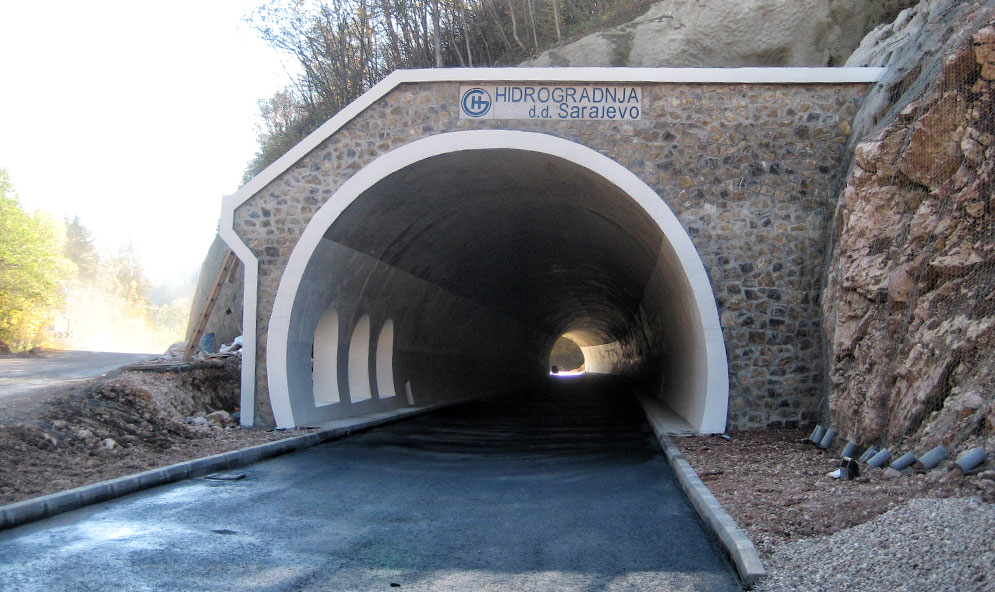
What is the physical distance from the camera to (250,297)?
1231 centimetres

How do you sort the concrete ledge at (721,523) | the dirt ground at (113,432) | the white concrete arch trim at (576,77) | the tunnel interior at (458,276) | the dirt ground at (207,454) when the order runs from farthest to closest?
the tunnel interior at (458,276), the white concrete arch trim at (576,77), the dirt ground at (113,432), the dirt ground at (207,454), the concrete ledge at (721,523)

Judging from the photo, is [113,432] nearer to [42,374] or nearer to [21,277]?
[42,374]

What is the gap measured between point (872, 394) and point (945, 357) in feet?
4.18

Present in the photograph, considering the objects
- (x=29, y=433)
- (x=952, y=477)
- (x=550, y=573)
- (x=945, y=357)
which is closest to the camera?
(x=550, y=573)

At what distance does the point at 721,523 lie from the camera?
5.81 meters

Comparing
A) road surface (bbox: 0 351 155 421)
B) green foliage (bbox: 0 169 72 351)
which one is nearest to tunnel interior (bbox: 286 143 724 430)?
road surface (bbox: 0 351 155 421)

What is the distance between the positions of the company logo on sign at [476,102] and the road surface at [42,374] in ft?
23.5

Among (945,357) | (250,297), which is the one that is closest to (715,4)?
(250,297)

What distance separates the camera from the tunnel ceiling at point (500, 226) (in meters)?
12.3

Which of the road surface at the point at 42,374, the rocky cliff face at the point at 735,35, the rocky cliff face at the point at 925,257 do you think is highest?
the rocky cliff face at the point at 735,35

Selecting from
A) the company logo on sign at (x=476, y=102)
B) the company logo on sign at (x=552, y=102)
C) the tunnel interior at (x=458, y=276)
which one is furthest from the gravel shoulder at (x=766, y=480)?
the company logo on sign at (x=476, y=102)

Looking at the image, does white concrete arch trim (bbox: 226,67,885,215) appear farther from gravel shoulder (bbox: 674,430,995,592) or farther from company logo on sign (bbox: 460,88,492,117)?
gravel shoulder (bbox: 674,430,995,592)

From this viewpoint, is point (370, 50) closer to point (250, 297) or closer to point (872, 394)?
point (250, 297)

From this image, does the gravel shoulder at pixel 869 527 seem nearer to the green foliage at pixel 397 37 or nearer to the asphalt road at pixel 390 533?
the asphalt road at pixel 390 533
